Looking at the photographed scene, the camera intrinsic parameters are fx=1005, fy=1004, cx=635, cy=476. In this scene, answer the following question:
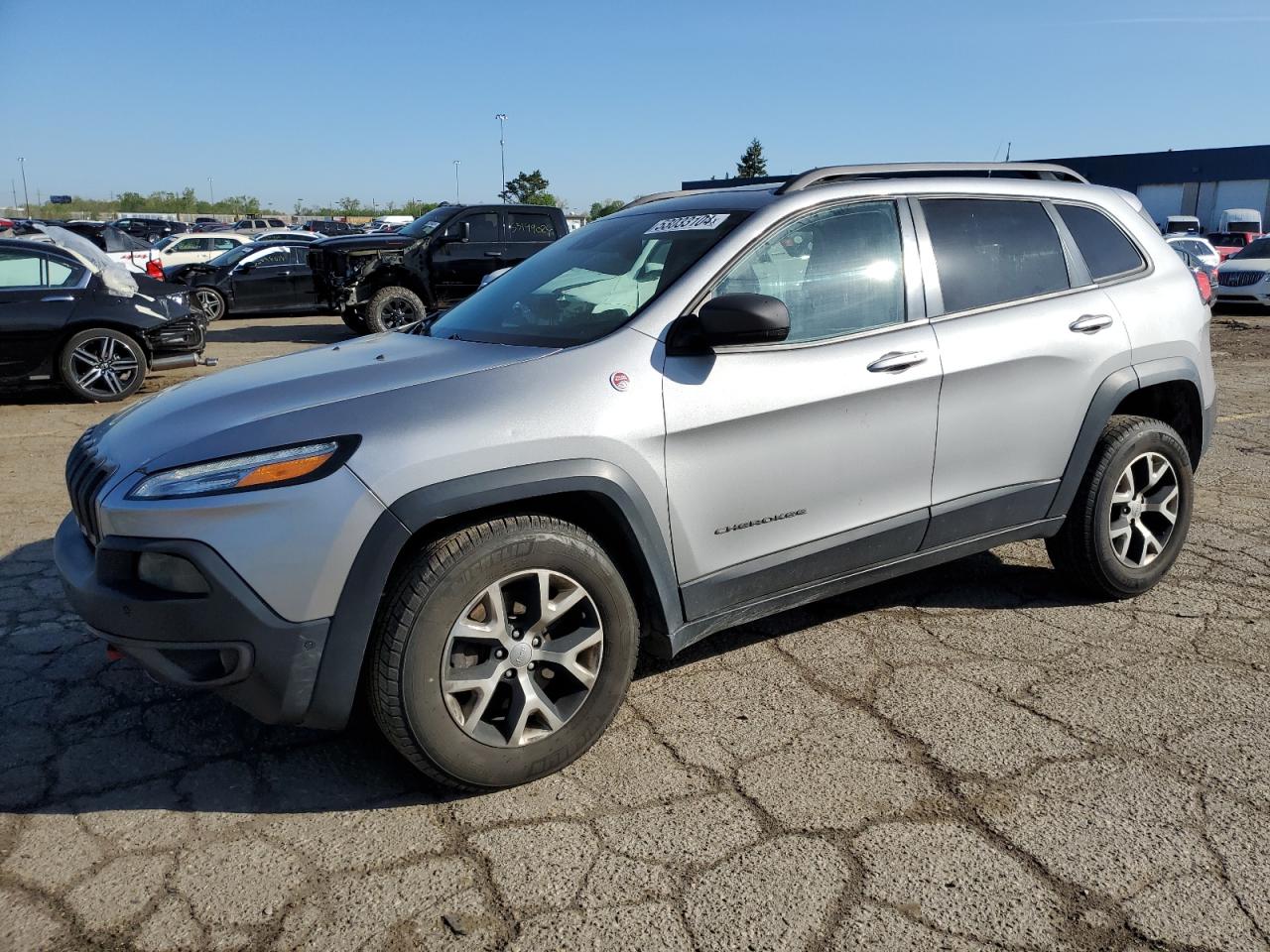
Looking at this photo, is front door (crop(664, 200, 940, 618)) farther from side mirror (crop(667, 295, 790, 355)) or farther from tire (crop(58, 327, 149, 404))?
tire (crop(58, 327, 149, 404))

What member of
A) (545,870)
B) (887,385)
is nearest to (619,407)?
(887,385)

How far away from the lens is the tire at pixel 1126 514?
4.05 meters

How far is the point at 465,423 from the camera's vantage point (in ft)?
8.98

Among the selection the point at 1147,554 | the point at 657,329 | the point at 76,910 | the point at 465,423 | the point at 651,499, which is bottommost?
the point at 76,910

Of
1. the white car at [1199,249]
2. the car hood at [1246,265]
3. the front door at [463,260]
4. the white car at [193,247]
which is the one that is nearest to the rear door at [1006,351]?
the front door at [463,260]

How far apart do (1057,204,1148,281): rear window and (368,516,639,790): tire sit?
2572 millimetres

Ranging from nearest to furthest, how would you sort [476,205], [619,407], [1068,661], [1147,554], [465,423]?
1. [465,423]
2. [619,407]
3. [1068,661]
4. [1147,554]
5. [476,205]

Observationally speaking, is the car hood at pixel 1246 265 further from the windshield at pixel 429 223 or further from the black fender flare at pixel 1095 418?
the black fender flare at pixel 1095 418

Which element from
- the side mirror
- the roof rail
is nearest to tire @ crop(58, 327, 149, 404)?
the roof rail

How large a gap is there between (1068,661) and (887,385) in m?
1.26

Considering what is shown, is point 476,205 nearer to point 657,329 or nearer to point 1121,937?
point 657,329

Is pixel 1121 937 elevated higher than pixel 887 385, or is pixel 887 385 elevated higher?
pixel 887 385

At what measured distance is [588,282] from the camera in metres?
3.63

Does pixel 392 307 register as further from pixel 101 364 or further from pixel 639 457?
pixel 639 457
